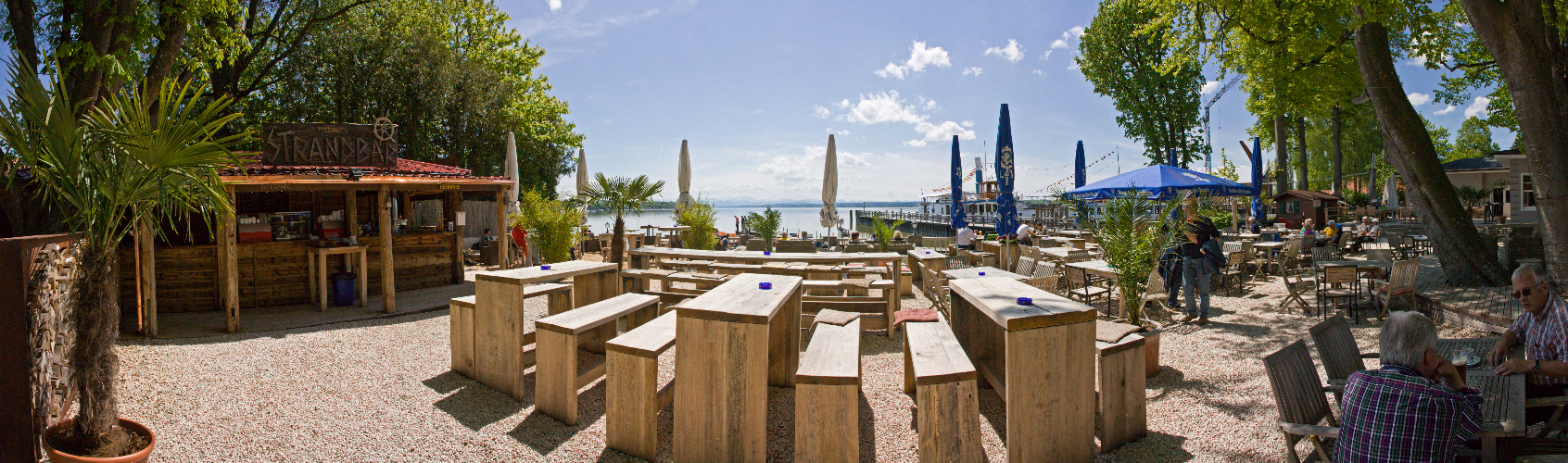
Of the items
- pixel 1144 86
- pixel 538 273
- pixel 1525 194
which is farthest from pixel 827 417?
pixel 1525 194

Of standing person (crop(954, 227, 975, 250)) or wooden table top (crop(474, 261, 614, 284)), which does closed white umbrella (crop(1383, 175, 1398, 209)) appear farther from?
wooden table top (crop(474, 261, 614, 284))

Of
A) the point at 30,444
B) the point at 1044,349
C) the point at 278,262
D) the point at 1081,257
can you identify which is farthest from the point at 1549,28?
the point at 278,262

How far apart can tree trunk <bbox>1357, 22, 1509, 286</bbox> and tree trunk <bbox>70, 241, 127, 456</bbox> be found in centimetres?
1151

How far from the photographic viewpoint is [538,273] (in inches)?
211

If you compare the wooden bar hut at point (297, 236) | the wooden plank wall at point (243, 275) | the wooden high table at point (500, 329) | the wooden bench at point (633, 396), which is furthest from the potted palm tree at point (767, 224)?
the wooden bench at point (633, 396)

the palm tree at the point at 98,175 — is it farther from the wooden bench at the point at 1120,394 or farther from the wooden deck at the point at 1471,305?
the wooden deck at the point at 1471,305

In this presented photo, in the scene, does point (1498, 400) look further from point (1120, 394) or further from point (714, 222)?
point (714, 222)

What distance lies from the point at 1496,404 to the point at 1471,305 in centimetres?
460

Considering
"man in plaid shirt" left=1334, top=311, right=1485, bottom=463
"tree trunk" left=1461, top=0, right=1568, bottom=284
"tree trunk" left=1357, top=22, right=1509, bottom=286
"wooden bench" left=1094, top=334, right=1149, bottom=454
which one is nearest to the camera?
"man in plaid shirt" left=1334, top=311, right=1485, bottom=463

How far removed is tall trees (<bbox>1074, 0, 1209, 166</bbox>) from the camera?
2530cm

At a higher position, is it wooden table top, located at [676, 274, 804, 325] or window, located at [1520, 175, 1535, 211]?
window, located at [1520, 175, 1535, 211]

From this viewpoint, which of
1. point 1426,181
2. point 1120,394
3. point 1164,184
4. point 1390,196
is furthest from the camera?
point 1390,196

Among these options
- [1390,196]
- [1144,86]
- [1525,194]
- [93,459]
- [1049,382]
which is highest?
[1144,86]

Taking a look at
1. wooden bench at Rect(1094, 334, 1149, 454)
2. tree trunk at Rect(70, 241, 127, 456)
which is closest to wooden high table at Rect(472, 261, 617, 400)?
tree trunk at Rect(70, 241, 127, 456)
